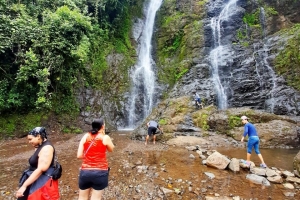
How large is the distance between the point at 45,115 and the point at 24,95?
6.06 feet

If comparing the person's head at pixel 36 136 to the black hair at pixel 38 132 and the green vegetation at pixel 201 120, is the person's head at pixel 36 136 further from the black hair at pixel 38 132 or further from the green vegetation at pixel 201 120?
the green vegetation at pixel 201 120

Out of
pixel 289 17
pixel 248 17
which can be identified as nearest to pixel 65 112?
pixel 248 17

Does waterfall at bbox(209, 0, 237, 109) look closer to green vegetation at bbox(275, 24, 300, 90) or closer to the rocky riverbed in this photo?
green vegetation at bbox(275, 24, 300, 90)

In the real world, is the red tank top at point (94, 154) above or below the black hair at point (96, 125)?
below

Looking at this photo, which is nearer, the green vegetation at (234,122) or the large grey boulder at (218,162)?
the large grey boulder at (218,162)

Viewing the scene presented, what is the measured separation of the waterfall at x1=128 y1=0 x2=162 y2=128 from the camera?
1838 centimetres

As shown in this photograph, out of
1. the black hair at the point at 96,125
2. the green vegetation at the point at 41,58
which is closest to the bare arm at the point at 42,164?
the black hair at the point at 96,125

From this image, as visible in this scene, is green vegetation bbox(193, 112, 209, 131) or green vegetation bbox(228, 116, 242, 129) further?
green vegetation bbox(193, 112, 209, 131)

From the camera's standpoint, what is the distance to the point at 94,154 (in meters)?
3.62

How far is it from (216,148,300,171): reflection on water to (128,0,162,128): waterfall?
359 inches

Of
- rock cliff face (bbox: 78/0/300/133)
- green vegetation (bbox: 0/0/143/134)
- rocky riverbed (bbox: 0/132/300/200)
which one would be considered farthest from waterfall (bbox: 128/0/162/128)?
rocky riverbed (bbox: 0/132/300/200)

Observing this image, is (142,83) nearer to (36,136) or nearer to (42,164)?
(36,136)

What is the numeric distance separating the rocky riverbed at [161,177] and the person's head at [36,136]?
2.69m

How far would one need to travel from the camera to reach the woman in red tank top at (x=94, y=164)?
3.53m
